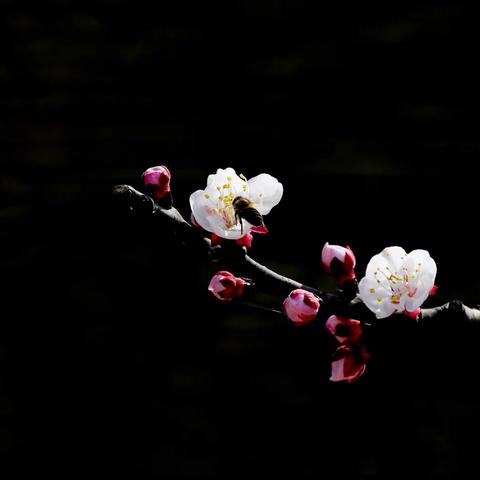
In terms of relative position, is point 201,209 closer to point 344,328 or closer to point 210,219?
point 210,219

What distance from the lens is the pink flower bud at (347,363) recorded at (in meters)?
0.59

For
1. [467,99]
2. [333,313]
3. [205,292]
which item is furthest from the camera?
[205,292]

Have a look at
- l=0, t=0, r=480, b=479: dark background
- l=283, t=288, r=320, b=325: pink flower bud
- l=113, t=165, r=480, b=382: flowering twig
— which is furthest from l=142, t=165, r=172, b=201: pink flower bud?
l=0, t=0, r=480, b=479: dark background

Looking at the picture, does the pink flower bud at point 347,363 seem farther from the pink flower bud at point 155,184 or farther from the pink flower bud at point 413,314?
the pink flower bud at point 155,184

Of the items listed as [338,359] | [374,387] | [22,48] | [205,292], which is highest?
[22,48]

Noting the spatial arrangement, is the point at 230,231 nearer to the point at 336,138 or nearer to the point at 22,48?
the point at 336,138

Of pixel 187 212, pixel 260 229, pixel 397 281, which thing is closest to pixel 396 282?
pixel 397 281

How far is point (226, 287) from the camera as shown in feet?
1.93

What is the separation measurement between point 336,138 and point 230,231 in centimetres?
102

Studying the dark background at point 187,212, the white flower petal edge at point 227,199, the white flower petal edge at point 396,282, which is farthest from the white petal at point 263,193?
the dark background at point 187,212

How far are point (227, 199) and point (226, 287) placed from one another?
0.09 meters

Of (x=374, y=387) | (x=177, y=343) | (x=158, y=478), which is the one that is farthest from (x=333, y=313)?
(x=158, y=478)

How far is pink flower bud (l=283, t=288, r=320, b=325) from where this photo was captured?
0.57 metres

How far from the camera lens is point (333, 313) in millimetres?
599
